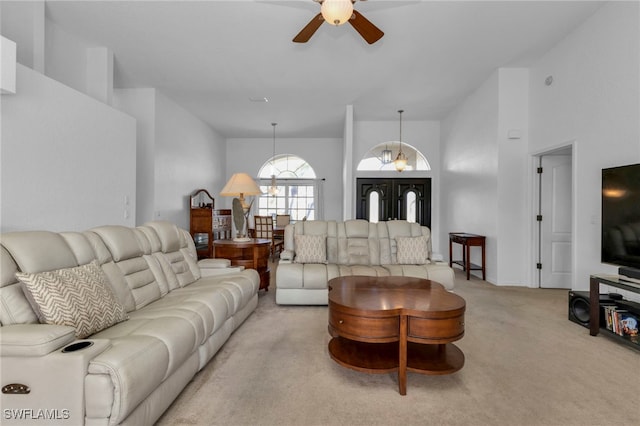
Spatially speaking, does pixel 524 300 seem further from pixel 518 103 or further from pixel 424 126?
pixel 424 126

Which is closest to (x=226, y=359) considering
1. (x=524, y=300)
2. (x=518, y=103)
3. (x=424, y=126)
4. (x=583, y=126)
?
(x=524, y=300)

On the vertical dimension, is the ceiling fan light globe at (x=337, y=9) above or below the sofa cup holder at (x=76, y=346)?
above

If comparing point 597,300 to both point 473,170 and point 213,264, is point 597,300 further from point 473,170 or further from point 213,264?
point 213,264

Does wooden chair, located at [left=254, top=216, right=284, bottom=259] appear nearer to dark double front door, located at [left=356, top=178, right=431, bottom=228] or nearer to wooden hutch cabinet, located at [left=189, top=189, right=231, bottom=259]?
wooden hutch cabinet, located at [left=189, top=189, right=231, bottom=259]

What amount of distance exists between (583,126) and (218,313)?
4.26 metres

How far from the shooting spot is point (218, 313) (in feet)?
7.27

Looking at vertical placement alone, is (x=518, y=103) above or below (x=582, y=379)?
above

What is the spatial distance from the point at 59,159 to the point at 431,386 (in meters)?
3.64

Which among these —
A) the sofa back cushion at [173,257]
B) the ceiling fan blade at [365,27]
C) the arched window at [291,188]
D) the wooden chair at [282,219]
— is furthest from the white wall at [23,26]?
the arched window at [291,188]

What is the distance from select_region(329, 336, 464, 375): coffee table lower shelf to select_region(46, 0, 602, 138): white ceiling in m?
3.05

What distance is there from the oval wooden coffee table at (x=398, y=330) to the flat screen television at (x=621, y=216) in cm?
173

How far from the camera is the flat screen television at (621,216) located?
2.61 meters

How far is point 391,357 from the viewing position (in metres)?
2.06

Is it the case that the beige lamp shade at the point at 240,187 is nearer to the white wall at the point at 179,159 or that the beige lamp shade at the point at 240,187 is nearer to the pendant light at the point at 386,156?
the white wall at the point at 179,159
